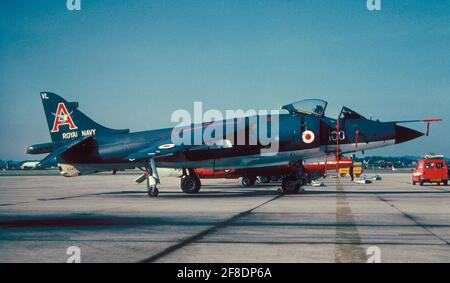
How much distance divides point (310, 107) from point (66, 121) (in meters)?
12.9

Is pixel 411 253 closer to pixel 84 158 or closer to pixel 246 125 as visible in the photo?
pixel 246 125

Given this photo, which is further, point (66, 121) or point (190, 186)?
point (66, 121)

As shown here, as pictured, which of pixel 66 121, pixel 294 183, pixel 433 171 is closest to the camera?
pixel 294 183

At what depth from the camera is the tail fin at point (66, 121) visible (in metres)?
26.5

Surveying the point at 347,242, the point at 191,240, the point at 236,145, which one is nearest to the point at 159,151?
the point at 236,145

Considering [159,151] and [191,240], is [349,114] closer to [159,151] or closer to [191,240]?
[159,151]

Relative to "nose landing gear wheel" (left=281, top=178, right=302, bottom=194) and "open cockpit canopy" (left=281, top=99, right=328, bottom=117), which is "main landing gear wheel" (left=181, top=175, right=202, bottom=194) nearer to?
"nose landing gear wheel" (left=281, top=178, right=302, bottom=194)

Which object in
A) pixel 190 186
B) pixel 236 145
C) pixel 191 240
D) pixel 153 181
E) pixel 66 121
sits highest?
pixel 66 121

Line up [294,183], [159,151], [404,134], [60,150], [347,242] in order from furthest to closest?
1. [294,183]
2. [60,150]
3. [159,151]
4. [404,134]
5. [347,242]

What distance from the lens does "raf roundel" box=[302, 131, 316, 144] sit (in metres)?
22.7

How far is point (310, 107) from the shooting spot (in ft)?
75.9

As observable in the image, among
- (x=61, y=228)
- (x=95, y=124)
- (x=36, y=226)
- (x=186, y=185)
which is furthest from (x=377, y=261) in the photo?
(x=95, y=124)

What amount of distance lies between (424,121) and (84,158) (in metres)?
16.6

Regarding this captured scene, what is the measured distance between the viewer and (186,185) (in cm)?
2591
